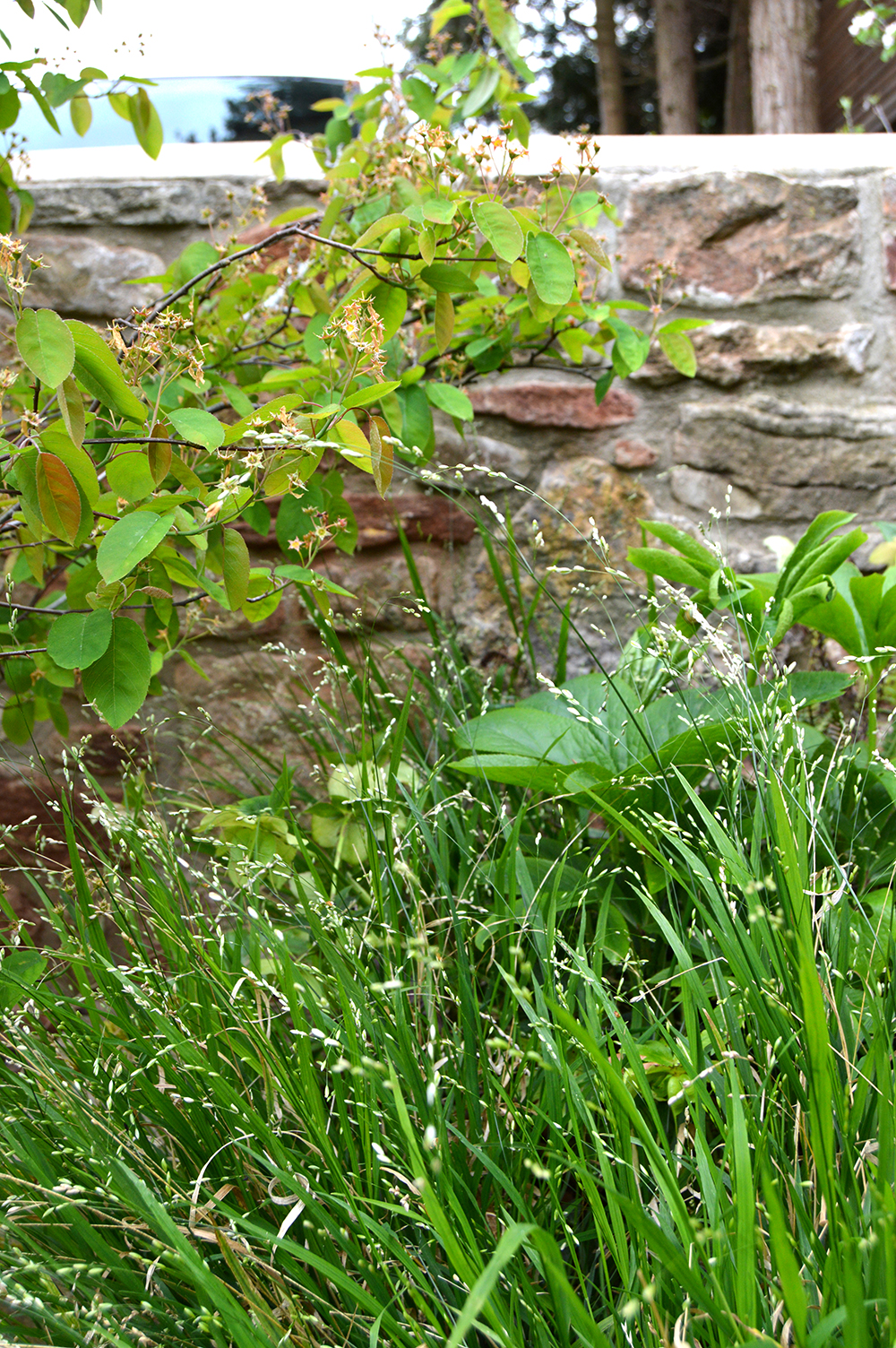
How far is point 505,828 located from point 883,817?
578mm

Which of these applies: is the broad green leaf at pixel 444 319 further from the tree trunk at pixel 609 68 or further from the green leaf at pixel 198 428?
the tree trunk at pixel 609 68

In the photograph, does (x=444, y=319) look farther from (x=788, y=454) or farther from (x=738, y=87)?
(x=738, y=87)

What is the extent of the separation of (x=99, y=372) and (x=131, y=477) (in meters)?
0.12

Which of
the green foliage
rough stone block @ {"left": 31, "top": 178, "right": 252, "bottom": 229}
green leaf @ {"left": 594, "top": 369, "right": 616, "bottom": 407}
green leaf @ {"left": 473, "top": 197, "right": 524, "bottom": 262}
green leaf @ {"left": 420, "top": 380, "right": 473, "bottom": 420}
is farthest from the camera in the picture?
rough stone block @ {"left": 31, "top": 178, "right": 252, "bottom": 229}

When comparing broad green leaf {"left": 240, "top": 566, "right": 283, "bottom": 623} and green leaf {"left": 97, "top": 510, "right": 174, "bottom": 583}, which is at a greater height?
green leaf {"left": 97, "top": 510, "right": 174, "bottom": 583}

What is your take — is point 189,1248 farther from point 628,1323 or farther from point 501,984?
point 501,984

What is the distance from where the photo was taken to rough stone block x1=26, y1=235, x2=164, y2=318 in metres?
1.92

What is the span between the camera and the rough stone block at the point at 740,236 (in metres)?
1.95

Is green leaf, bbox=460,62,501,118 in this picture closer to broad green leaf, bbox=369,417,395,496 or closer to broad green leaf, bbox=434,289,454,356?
broad green leaf, bbox=434,289,454,356

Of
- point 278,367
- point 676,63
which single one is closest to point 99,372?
point 278,367

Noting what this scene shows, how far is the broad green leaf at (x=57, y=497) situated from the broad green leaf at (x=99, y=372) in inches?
3.6

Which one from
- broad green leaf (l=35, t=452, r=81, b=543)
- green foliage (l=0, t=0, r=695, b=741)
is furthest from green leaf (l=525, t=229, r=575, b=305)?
broad green leaf (l=35, t=452, r=81, b=543)

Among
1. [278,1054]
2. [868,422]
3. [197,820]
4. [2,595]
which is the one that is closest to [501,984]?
[278,1054]

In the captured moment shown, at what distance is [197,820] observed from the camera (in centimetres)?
177
